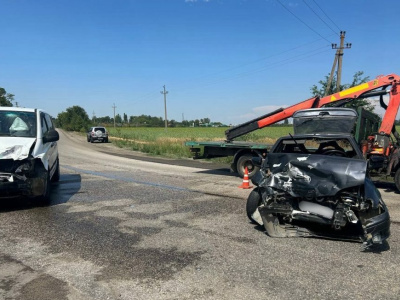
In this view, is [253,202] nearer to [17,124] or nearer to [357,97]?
[17,124]

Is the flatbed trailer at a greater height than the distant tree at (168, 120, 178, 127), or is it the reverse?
the distant tree at (168, 120, 178, 127)

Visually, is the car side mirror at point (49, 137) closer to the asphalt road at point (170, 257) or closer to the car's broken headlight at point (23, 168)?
the car's broken headlight at point (23, 168)

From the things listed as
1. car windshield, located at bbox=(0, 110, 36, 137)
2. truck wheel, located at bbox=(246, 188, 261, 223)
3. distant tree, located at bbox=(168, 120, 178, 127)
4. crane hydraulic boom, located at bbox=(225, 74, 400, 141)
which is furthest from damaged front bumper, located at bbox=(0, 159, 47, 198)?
distant tree, located at bbox=(168, 120, 178, 127)

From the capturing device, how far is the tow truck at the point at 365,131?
30.7 feet

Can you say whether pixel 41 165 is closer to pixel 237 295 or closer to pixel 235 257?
pixel 235 257

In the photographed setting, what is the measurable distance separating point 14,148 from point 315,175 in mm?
5318

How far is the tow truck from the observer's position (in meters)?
9.34

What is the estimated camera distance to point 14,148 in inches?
253

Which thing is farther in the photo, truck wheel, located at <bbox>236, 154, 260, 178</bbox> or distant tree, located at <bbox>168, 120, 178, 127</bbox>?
distant tree, located at <bbox>168, 120, 178, 127</bbox>

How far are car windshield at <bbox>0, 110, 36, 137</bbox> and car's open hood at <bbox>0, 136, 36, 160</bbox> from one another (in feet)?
1.71

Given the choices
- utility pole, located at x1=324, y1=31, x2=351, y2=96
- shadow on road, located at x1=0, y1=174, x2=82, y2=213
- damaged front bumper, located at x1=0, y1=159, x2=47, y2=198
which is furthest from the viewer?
utility pole, located at x1=324, y1=31, x2=351, y2=96

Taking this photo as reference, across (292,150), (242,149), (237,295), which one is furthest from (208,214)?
(242,149)

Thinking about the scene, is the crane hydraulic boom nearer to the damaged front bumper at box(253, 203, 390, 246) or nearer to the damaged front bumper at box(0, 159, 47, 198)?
the damaged front bumper at box(253, 203, 390, 246)

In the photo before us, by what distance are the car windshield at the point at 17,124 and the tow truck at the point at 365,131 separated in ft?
18.4
